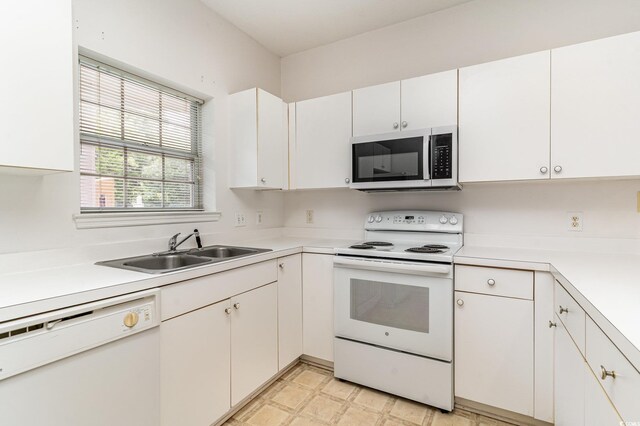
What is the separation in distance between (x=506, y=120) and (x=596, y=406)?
1.50 meters

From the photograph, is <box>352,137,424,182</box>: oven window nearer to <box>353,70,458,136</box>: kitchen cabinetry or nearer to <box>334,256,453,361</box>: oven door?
<box>353,70,458,136</box>: kitchen cabinetry

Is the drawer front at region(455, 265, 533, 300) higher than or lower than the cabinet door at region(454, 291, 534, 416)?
higher

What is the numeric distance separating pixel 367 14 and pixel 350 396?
2752mm

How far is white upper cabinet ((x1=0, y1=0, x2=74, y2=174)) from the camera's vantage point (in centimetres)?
112

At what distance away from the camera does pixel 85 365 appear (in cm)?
110

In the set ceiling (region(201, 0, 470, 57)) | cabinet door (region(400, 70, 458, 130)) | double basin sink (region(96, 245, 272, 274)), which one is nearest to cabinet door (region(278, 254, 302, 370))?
double basin sink (region(96, 245, 272, 274))

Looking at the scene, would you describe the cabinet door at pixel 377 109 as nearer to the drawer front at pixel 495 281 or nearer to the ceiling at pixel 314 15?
the ceiling at pixel 314 15

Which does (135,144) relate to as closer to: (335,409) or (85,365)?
(85,365)

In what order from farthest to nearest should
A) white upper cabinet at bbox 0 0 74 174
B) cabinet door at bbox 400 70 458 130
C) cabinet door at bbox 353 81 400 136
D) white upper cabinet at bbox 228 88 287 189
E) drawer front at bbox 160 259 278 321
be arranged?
white upper cabinet at bbox 228 88 287 189
cabinet door at bbox 353 81 400 136
cabinet door at bbox 400 70 458 130
drawer front at bbox 160 259 278 321
white upper cabinet at bbox 0 0 74 174

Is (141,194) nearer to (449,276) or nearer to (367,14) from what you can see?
(449,276)

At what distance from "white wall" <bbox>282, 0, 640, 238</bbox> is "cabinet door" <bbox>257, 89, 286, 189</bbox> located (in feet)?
1.70

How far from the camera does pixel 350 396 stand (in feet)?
6.66

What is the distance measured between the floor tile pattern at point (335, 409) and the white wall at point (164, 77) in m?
1.21

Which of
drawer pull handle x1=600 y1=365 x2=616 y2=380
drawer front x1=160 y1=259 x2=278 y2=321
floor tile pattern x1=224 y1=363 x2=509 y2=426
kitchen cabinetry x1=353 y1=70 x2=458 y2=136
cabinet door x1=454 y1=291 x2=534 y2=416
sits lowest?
floor tile pattern x1=224 y1=363 x2=509 y2=426
